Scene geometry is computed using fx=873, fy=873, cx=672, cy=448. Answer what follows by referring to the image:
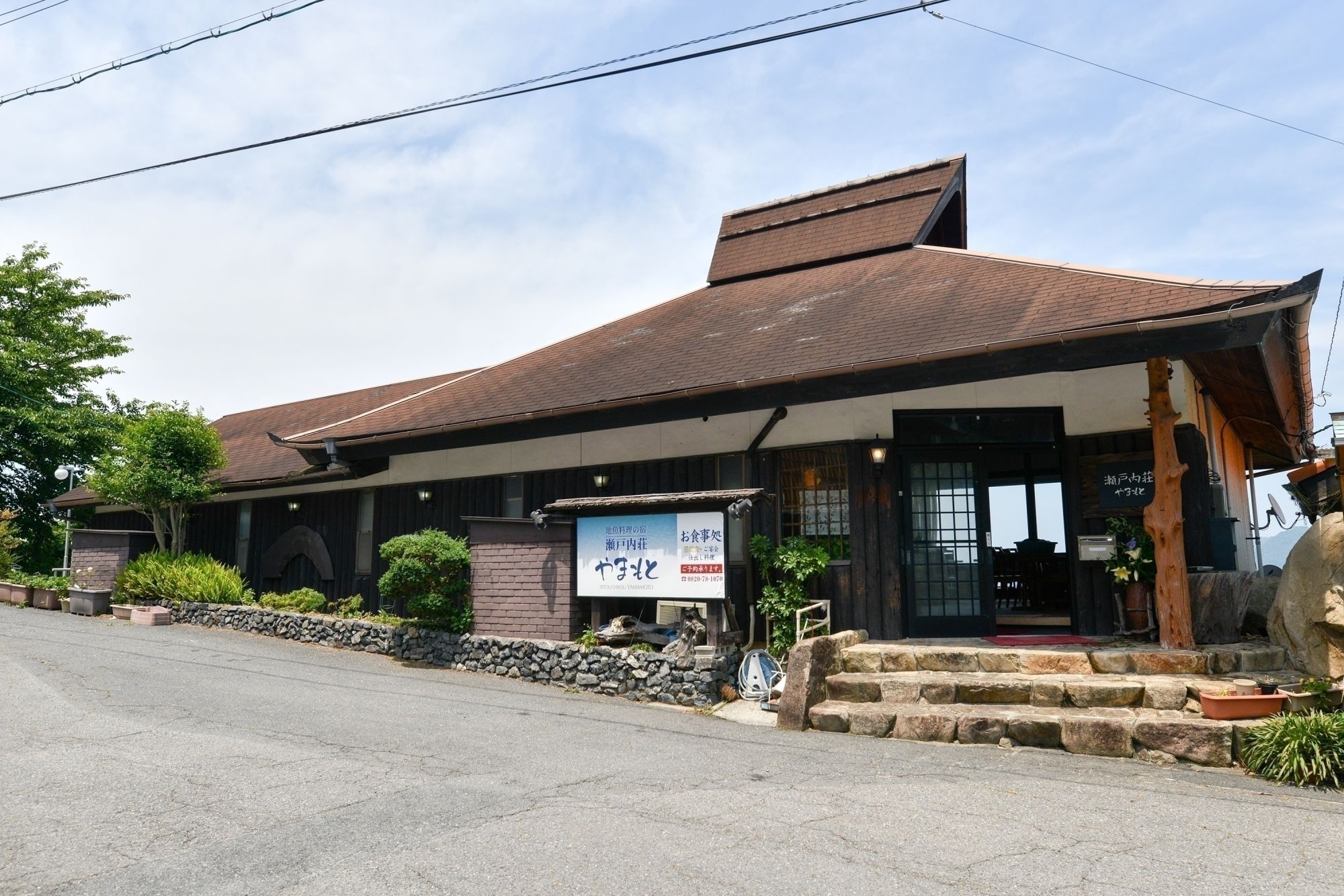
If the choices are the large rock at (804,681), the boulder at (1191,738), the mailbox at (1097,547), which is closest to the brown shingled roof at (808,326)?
the mailbox at (1097,547)

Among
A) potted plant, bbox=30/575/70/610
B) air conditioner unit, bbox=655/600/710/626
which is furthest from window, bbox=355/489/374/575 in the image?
potted plant, bbox=30/575/70/610

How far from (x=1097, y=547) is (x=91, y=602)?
17.5 m

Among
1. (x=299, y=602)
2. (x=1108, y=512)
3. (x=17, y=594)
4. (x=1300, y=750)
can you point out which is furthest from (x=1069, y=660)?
(x=17, y=594)

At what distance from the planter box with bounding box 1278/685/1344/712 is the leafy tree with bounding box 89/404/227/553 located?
56.3ft

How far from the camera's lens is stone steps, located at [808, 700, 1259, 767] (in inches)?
263

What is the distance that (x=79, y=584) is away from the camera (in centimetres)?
1753

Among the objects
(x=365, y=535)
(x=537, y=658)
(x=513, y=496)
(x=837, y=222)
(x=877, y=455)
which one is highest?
(x=837, y=222)

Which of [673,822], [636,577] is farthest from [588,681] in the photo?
[673,822]

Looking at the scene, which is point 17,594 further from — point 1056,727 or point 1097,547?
point 1097,547

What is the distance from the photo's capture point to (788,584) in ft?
34.3

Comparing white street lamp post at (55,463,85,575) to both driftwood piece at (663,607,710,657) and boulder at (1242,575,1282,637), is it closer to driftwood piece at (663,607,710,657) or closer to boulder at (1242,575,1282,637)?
driftwood piece at (663,607,710,657)

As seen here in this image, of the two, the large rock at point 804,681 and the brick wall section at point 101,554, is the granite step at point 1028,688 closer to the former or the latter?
the large rock at point 804,681

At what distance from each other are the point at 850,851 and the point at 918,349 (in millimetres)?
5652

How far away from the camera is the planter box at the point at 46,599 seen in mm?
18125
